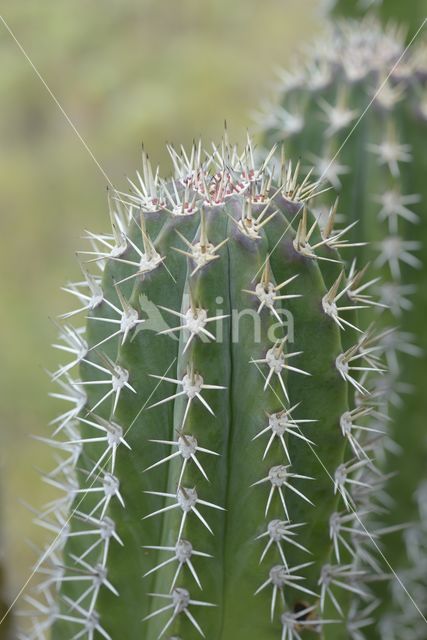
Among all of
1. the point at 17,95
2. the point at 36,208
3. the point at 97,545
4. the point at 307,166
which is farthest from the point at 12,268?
the point at 97,545

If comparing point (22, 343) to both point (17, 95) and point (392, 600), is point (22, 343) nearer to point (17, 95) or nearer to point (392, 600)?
point (17, 95)

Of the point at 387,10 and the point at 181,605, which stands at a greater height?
the point at 387,10

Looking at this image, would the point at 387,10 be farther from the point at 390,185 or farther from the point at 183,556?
the point at 183,556

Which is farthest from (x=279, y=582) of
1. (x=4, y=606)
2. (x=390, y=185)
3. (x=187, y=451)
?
(x=390, y=185)

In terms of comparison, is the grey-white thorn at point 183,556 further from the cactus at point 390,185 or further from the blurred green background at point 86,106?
the blurred green background at point 86,106

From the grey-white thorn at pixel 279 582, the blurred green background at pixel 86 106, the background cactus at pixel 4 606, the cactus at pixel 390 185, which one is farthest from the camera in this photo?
the blurred green background at pixel 86 106

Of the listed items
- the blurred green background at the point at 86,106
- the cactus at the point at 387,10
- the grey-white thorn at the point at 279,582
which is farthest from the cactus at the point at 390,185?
the blurred green background at the point at 86,106
